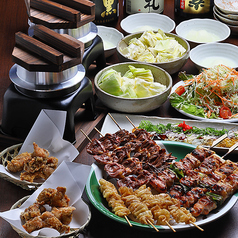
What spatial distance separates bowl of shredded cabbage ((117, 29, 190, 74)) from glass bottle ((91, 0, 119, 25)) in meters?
0.60

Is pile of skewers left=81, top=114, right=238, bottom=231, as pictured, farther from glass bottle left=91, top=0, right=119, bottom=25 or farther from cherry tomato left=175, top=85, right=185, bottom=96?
glass bottle left=91, top=0, right=119, bottom=25

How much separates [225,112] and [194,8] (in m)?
1.82

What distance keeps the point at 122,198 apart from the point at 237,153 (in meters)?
0.86

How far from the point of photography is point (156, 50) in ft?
10.1

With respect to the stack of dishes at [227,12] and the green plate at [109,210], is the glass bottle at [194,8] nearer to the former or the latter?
the stack of dishes at [227,12]

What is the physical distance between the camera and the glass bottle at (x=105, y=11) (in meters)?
3.62

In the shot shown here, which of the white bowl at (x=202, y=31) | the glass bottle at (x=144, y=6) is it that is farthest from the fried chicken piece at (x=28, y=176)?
the glass bottle at (x=144, y=6)

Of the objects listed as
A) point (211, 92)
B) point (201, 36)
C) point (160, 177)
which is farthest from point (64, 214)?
point (201, 36)

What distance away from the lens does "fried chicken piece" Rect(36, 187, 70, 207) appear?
166cm

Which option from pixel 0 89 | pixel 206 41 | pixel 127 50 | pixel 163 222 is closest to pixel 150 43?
pixel 127 50

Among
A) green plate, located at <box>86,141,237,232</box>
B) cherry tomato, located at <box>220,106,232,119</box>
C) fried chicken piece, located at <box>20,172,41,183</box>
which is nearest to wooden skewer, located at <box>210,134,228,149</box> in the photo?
green plate, located at <box>86,141,237,232</box>

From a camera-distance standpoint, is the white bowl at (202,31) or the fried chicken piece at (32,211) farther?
the white bowl at (202,31)

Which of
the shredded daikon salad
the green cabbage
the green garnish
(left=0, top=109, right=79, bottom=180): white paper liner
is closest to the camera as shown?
(left=0, top=109, right=79, bottom=180): white paper liner

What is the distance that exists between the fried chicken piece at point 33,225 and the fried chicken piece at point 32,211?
1.3 inches
